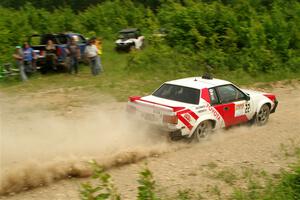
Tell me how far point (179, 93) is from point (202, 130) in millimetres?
1000

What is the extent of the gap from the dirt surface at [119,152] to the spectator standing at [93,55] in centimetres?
553

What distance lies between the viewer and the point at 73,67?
19.9 meters

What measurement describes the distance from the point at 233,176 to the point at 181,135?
1.95 metres

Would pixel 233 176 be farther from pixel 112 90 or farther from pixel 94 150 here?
pixel 112 90

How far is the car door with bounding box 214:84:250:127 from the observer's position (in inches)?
432

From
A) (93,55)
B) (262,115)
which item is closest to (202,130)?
(262,115)

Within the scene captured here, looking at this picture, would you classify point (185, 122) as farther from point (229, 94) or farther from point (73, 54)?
point (73, 54)

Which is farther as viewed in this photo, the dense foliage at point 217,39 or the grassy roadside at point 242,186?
the dense foliage at point 217,39

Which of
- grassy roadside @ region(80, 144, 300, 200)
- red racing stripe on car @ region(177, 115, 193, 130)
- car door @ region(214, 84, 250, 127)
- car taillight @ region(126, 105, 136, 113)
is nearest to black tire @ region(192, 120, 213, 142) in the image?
red racing stripe on car @ region(177, 115, 193, 130)

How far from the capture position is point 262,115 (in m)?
12.3

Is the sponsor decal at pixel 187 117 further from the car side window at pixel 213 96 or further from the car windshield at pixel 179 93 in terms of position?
the car side window at pixel 213 96

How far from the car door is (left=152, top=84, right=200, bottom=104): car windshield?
567 millimetres

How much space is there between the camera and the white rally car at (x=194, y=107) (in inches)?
396

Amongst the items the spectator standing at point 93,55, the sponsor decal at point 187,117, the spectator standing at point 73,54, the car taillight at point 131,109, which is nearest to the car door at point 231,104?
the sponsor decal at point 187,117
